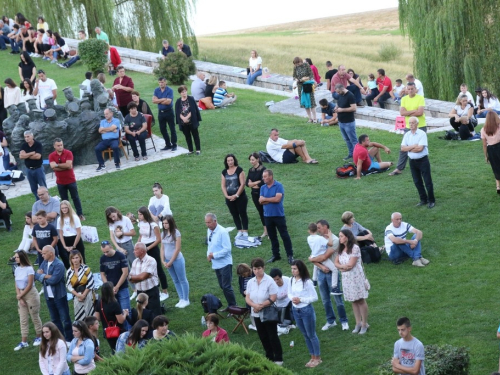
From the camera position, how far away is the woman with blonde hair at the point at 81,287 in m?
12.3

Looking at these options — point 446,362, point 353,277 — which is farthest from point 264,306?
point 446,362

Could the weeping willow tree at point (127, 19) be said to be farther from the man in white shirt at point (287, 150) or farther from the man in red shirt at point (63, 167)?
the man in red shirt at point (63, 167)

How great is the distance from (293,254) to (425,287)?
2754 millimetres

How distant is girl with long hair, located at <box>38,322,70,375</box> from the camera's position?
10664 millimetres

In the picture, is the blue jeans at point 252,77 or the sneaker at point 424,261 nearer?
the sneaker at point 424,261

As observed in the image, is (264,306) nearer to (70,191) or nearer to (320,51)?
(70,191)

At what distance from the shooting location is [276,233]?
46.8 feet

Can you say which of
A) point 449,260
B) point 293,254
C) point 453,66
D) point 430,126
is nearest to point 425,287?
point 449,260

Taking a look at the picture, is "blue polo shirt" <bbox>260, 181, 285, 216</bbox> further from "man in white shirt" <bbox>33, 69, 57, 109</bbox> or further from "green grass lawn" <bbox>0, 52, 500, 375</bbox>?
"man in white shirt" <bbox>33, 69, 57, 109</bbox>

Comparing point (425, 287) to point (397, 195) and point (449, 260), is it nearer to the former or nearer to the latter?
point (449, 260)

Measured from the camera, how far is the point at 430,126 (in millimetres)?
21719

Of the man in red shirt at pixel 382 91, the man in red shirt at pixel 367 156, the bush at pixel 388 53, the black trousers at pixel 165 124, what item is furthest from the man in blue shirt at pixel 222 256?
the bush at pixel 388 53

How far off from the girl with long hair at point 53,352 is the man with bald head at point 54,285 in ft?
5.60

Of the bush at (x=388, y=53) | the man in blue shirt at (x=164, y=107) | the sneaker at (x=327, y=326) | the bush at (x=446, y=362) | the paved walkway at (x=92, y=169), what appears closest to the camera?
the bush at (x=446, y=362)
